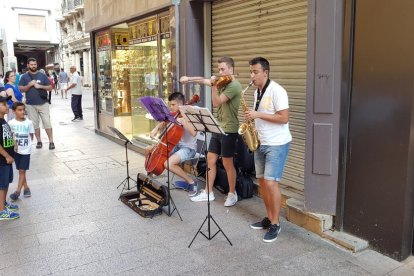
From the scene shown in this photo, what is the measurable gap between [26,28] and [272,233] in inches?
1513

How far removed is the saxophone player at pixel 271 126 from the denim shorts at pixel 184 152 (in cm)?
150

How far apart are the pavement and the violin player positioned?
31 centimetres

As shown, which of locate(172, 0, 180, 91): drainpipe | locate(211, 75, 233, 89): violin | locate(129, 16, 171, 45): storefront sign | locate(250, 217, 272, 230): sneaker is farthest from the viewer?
locate(129, 16, 171, 45): storefront sign

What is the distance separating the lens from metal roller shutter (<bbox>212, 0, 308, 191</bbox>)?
14.4 feet

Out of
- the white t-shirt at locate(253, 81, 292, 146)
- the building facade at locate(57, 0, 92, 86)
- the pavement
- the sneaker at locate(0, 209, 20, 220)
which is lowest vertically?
the pavement

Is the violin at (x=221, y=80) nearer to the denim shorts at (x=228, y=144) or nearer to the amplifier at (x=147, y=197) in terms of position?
the denim shorts at (x=228, y=144)

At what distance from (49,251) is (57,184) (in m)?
2.29

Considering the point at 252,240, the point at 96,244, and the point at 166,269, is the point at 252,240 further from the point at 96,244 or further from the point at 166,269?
the point at 96,244

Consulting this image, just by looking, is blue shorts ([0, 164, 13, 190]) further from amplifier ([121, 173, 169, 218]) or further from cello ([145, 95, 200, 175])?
cello ([145, 95, 200, 175])

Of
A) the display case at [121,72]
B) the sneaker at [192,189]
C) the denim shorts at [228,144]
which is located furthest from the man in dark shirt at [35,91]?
the denim shorts at [228,144]

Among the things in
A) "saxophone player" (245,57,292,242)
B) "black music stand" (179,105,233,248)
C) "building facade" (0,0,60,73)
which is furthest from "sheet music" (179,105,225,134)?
"building facade" (0,0,60,73)

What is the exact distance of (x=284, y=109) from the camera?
359 cm

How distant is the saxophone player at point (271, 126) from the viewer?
3.61 metres

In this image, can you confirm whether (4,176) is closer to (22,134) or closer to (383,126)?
(22,134)
